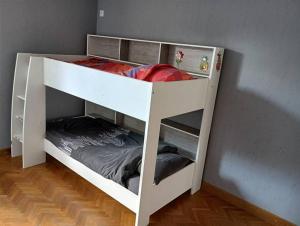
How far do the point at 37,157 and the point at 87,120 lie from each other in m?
0.69

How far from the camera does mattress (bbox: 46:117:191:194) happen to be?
1.99m

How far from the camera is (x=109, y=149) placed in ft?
7.76

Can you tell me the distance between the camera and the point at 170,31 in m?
2.60

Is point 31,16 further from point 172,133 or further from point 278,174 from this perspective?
point 278,174

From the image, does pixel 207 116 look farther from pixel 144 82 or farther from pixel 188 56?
pixel 144 82

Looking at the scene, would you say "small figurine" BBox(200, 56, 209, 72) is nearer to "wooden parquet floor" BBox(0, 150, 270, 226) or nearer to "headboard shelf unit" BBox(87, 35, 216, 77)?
"headboard shelf unit" BBox(87, 35, 216, 77)

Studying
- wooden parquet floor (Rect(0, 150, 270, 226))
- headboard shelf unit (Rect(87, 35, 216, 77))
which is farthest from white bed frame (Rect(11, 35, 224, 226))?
wooden parquet floor (Rect(0, 150, 270, 226))

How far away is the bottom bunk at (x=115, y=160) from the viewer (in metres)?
1.96

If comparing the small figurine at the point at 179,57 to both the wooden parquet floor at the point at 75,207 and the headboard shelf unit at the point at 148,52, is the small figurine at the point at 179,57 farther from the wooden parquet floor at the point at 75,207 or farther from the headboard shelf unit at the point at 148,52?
the wooden parquet floor at the point at 75,207

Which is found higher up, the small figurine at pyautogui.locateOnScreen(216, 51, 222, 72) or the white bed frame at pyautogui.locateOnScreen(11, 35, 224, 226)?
the small figurine at pyautogui.locateOnScreen(216, 51, 222, 72)

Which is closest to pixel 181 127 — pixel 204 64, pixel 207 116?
pixel 207 116

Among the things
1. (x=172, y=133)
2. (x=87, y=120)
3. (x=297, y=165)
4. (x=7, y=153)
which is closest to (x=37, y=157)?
(x=7, y=153)

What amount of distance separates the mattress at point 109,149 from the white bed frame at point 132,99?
0.07m

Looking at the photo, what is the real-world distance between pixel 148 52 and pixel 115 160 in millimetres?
1287
